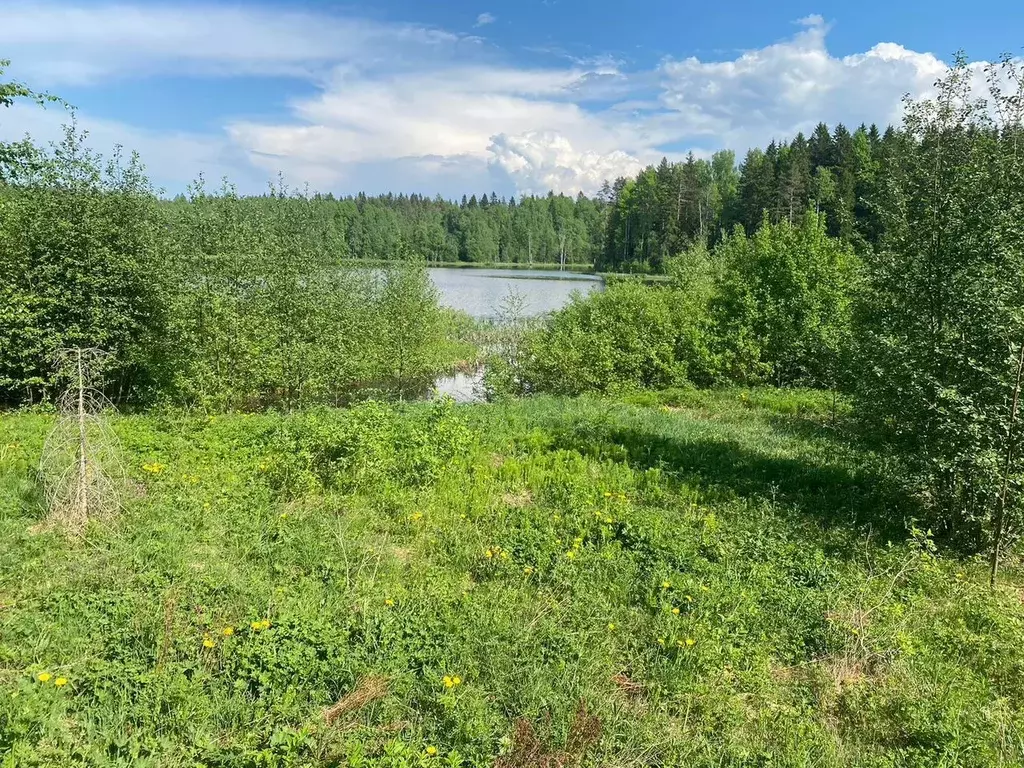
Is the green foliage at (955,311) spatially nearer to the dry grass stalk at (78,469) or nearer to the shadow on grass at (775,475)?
the shadow on grass at (775,475)

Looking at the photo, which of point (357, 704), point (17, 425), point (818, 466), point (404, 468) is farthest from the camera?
point (17, 425)

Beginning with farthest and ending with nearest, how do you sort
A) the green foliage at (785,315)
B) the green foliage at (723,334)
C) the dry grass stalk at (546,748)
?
the green foliage at (723,334) < the green foliage at (785,315) < the dry grass stalk at (546,748)

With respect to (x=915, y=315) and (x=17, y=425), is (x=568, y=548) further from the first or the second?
(x=17, y=425)

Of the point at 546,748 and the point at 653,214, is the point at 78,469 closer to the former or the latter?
the point at 546,748

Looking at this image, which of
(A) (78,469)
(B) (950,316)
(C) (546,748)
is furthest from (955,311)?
(A) (78,469)

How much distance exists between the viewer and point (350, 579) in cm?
569

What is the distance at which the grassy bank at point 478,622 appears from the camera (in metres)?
3.83

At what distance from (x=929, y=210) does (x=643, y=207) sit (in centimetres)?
6714

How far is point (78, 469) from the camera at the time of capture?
21.0 ft

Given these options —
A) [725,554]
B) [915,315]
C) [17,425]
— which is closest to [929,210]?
[915,315]

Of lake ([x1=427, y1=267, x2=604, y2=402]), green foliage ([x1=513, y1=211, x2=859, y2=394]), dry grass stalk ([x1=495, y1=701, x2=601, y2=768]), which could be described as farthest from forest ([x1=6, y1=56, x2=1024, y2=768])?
lake ([x1=427, y1=267, x2=604, y2=402])

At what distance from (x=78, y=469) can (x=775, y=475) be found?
874cm

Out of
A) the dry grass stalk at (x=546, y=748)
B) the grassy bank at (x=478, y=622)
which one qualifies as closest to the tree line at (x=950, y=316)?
the grassy bank at (x=478, y=622)

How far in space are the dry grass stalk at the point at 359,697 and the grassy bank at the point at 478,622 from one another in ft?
0.06
